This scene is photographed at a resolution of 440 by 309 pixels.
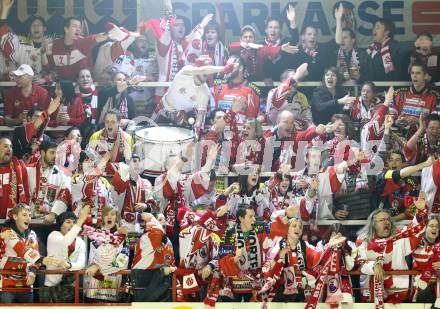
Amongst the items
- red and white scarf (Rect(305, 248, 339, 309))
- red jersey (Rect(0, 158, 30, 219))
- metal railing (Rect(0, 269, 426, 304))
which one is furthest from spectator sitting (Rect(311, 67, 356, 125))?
red jersey (Rect(0, 158, 30, 219))

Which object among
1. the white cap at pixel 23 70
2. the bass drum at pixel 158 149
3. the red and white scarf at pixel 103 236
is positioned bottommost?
the red and white scarf at pixel 103 236

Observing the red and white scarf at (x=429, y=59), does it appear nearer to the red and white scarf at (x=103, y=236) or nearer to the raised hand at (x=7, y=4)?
the red and white scarf at (x=103, y=236)

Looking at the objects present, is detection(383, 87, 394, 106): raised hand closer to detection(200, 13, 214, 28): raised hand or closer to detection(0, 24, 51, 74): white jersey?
detection(200, 13, 214, 28): raised hand

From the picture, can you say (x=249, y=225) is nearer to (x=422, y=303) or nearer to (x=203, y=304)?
(x=203, y=304)

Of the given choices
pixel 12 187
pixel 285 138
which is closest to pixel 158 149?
pixel 285 138

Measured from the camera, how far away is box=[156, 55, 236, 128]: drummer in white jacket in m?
14.2

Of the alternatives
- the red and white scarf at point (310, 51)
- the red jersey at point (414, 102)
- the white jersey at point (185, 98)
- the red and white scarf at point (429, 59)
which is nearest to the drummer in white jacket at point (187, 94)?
the white jersey at point (185, 98)

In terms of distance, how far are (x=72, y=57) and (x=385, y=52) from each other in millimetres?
3489

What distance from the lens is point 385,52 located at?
1430cm

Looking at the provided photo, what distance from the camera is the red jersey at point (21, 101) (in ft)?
46.6

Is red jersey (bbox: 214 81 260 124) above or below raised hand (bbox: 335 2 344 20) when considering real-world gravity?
below

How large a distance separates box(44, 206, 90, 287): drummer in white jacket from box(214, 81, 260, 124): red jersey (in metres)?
2.16

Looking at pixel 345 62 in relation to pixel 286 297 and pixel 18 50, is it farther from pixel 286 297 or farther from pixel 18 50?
pixel 18 50

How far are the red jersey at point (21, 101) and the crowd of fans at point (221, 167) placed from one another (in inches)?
0.6
